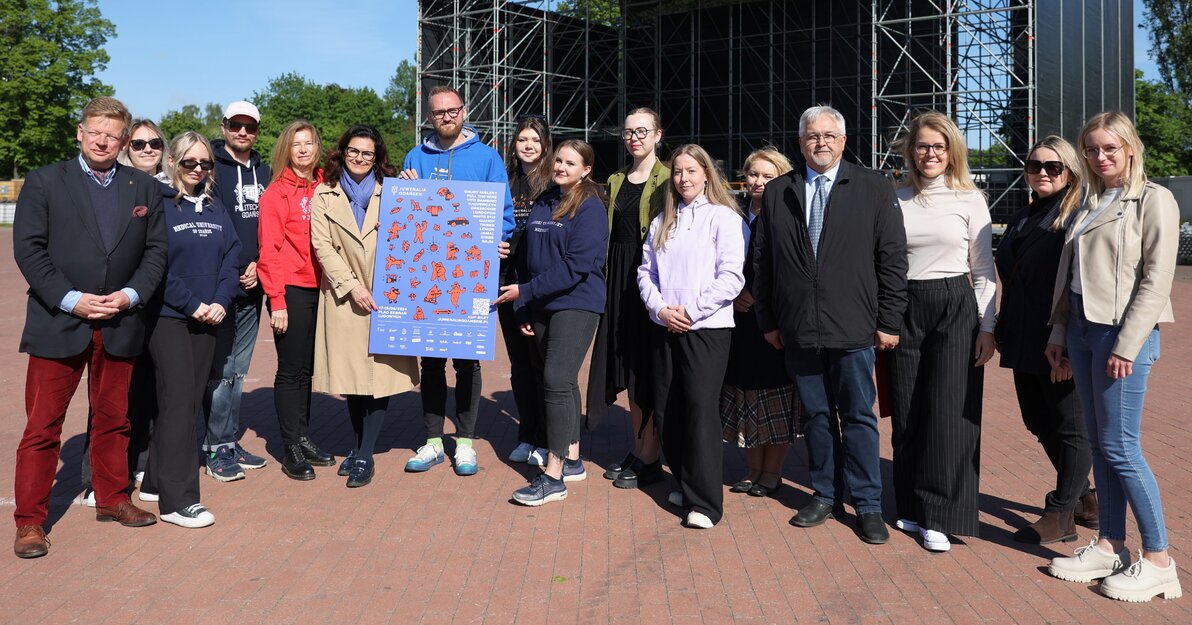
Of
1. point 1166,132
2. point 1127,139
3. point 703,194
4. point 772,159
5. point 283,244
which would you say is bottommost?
point 283,244

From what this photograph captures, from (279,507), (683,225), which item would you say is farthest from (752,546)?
(279,507)

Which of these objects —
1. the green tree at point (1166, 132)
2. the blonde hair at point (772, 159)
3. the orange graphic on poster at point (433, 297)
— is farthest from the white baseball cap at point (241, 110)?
the green tree at point (1166, 132)

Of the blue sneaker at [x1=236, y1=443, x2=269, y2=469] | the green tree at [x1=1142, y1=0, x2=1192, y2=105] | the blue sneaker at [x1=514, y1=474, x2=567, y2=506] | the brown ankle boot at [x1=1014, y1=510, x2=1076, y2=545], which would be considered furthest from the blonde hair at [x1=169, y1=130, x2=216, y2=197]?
the green tree at [x1=1142, y1=0, x2=1192, y2=105]

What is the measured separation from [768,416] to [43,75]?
5181 centimetres

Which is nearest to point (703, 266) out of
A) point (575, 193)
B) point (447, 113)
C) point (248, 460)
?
point (575, 193)

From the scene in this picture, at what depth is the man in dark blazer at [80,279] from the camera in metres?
4.42

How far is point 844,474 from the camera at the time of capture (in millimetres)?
4926

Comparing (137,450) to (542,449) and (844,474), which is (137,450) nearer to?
(542,449)

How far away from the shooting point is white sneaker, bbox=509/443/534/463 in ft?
20.5

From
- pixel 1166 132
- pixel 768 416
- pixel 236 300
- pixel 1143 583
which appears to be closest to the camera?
pixel 1143 583

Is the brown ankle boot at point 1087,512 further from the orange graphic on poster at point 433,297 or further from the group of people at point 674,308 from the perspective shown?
the orange graphic on poster at point 433,297

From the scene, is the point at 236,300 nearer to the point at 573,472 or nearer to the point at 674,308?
the point at 573,472

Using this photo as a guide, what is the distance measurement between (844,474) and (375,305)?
8.48 ft

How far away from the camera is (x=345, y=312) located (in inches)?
222
